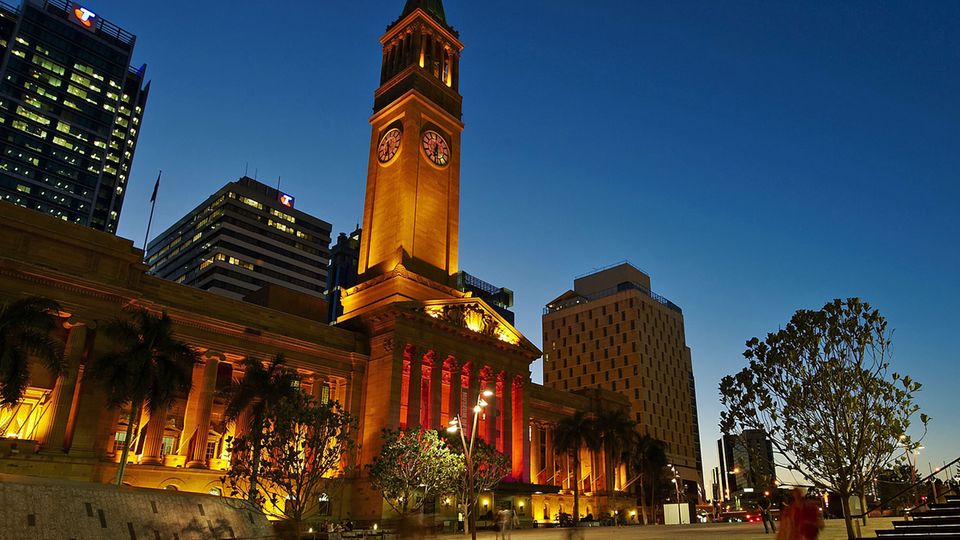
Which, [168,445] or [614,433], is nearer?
[168,445]

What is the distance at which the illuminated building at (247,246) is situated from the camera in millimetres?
127688

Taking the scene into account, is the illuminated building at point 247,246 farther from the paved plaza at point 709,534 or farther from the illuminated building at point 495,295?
the paved plaza at point 709,534

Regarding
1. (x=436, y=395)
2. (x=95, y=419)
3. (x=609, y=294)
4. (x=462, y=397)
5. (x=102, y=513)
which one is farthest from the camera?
(x=609, y=294)

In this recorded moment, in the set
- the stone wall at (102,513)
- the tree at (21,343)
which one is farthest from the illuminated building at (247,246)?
the stone wall at (102,513)

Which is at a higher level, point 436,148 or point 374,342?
point 436,148

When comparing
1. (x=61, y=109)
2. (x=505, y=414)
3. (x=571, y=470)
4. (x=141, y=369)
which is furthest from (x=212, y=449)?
(x=61, y=109)

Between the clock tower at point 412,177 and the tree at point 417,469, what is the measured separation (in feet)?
69.0

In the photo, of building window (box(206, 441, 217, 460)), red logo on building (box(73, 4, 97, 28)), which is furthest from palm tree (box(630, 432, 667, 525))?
red logo on building (box(73, 4, 97, 28))

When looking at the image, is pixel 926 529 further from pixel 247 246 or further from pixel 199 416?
pixel 247 246

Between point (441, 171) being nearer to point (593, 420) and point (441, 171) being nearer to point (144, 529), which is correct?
point (593, 420)

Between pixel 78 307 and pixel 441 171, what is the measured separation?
4400cm

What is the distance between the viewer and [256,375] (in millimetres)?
46406

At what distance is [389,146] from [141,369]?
45.0 meters

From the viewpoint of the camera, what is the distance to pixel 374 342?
6309cm
